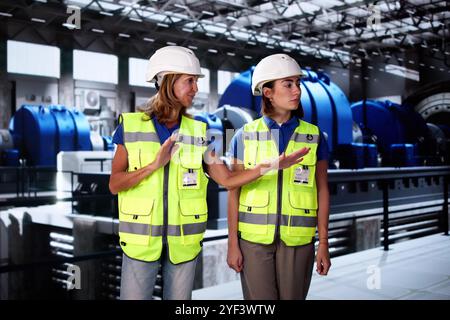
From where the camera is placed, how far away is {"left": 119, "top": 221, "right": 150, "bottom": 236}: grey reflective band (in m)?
1.92

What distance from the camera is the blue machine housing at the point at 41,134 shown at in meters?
12.8

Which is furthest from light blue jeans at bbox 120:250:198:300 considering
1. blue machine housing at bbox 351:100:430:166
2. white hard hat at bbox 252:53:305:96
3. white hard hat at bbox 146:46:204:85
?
blue machine housing at bbox 351:100:430:166

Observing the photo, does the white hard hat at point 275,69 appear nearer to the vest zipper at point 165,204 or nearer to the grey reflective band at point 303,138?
the grey reflective band at point 303,138

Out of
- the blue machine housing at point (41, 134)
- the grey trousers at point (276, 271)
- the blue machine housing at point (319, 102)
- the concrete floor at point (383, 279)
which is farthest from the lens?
the blue machine housing at point (41, 134)

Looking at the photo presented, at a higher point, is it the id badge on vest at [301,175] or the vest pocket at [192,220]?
the id badge on vest at [301,175]

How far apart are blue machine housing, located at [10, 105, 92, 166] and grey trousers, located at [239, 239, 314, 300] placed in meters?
11.7

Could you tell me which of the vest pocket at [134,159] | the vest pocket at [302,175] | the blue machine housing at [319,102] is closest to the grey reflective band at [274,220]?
the vest pocket at [302,175]

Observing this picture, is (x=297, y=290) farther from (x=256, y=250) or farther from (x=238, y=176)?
(x=238, y=176)

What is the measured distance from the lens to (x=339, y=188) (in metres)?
7.77

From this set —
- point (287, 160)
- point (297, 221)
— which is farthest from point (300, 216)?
point (287, 160)

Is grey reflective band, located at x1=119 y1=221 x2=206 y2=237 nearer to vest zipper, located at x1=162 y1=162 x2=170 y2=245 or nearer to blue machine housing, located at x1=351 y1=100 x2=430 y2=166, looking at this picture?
vest zipper, located at x1=162 y1=162 x2=170 y2=245

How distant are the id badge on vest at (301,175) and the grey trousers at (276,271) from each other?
27 cm

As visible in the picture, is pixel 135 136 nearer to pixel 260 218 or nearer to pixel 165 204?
pixel 165 204

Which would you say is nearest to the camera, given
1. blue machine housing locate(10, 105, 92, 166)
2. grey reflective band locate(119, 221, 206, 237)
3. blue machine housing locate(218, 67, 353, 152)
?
grey reflective band locate(119, 221, 206, 237)
